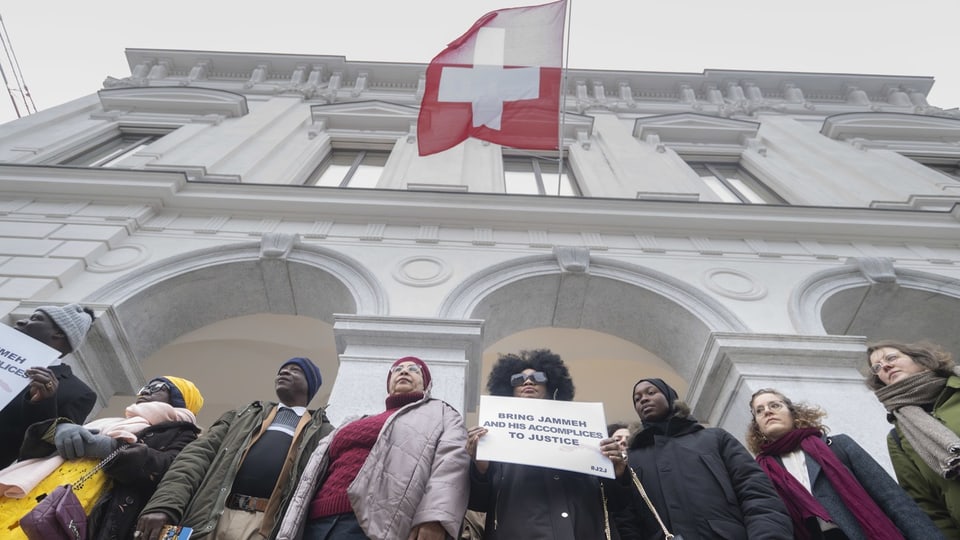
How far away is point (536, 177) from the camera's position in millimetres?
10688

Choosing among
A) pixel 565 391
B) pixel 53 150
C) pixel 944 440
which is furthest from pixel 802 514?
pixel 53 150

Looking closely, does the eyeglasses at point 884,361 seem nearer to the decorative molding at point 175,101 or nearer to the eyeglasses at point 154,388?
the eyeglasses at point 154,388

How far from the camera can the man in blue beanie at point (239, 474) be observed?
2.74 meters

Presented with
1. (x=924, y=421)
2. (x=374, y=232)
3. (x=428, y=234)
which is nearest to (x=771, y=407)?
(x=924, y=421)

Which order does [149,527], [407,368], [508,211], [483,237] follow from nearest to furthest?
[149,527], [407,368], [483,237], [508,211]

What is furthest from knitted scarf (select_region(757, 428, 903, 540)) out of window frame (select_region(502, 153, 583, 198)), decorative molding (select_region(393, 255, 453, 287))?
window frame (select_region(502, 153, 583, 198))

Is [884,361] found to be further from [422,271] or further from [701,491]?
[422,271]

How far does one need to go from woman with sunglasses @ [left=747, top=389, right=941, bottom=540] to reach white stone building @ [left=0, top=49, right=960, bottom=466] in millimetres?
2048

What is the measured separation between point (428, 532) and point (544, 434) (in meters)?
0.83

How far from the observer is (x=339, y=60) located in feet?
49.6

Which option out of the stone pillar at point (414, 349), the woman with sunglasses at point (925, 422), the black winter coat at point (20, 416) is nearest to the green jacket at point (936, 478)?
the woman with sunglasses at point (925, 422)

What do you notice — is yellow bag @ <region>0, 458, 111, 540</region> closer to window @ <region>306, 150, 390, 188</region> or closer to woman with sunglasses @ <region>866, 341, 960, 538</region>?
woman with sunglasses @ <region>866, 341, 960, 538</region>

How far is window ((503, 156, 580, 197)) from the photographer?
406 inches

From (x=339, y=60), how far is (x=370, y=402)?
1302 centimetres
